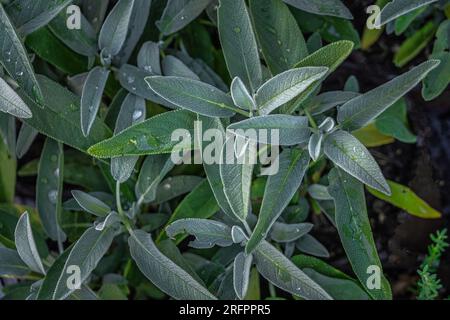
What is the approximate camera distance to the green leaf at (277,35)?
2.42ft

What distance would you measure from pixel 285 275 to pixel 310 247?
6.5 inches

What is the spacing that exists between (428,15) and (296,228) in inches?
16.9

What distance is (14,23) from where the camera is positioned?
69 centimetres

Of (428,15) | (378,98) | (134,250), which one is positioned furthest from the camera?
(428,15)

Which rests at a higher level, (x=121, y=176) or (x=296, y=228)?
(x=121, y=176)

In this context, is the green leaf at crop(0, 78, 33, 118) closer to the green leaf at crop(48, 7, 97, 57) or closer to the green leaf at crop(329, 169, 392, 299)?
the green leaf at crop(48, 7, 97, 57)

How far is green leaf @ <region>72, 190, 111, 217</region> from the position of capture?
2.50ft

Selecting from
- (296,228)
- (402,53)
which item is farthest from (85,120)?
(402,53)

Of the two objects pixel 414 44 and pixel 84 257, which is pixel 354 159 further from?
pixel 414 44

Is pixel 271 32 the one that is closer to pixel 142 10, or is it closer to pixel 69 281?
pixel 142 10

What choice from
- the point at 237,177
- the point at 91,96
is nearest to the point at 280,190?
the point at 237,177

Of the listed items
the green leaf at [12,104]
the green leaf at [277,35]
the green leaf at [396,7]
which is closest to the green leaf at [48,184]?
the green leaf at [12,104]

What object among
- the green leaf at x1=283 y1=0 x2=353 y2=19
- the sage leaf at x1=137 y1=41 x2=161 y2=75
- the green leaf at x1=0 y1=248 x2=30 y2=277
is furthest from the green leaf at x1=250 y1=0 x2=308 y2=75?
the green leaf at x1=0 y1=248 x2=30 y2=277

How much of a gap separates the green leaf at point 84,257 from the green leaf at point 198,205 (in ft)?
0.32
